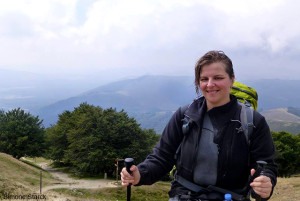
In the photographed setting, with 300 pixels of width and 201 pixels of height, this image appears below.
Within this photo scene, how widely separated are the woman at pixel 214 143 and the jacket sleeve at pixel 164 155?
13 mm

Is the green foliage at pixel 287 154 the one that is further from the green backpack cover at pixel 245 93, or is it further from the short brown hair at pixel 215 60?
the short brown hair at pixel 215 60

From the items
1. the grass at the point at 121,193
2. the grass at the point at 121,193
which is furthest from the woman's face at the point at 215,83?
the grass at the point at 121,193

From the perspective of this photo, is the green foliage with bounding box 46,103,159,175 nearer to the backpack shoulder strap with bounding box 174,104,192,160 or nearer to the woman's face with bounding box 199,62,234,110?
the backpack shoulder strap with bounding box 174,104,192,160

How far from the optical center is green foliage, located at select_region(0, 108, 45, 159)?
4968cm

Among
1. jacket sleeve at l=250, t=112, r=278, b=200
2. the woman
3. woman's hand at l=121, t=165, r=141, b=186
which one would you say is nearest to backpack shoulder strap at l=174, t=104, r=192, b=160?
the woman

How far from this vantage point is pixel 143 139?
4784 centimetres

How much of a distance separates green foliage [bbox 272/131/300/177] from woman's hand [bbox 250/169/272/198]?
5044 cm

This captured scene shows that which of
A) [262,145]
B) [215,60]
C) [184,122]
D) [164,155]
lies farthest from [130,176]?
[215,60]

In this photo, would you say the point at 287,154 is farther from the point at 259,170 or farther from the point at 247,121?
the point at 259,170

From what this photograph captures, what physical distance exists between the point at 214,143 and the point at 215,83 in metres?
0.71

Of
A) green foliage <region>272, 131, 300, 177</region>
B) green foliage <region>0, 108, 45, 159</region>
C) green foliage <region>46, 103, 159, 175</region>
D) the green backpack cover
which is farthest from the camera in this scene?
green foliage <region>0, 108, 45, 159</region>

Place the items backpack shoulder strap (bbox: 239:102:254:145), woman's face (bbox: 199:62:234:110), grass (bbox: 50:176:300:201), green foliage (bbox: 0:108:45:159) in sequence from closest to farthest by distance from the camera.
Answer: backpack shoulder strap (bbox: 239:102:254:145), woman's face (bbox: 199:62:234:110), grass (bbox: 50:176:300:201), green foliage (bbox: 0:108:45:159)

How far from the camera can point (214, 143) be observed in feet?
10.3

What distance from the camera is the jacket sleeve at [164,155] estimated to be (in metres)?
3.52
